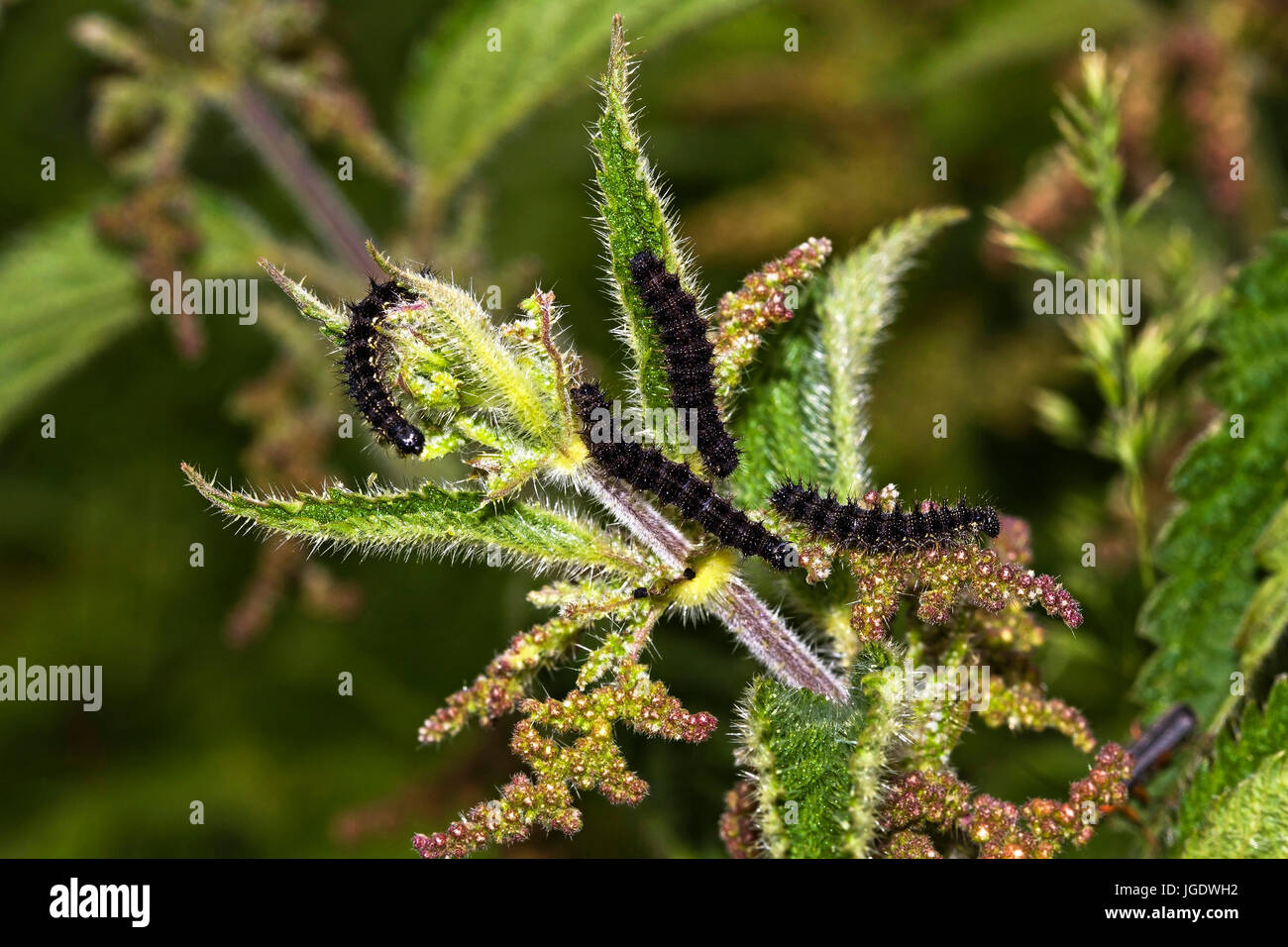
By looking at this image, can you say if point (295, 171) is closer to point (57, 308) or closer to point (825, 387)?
point (57, 308)

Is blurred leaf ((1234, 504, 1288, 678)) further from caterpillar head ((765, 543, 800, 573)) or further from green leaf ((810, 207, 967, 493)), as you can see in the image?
caterpillar head ((765, 543, 800, 573))

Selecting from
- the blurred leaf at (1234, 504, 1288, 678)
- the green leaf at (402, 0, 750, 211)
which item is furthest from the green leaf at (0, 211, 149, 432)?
the blurred leaf at (1234, 504, 1288, 678)

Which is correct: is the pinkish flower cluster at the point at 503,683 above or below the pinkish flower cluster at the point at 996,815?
above

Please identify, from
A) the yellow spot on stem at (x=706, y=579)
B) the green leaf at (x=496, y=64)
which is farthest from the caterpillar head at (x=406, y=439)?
the green leaf at (x=496, y=64)

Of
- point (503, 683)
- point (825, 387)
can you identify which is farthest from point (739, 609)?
point (825, 387)

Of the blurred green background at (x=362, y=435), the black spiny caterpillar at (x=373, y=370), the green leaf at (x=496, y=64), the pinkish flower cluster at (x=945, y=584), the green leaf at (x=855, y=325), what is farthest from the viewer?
the blurred green background at (x=362, y=435)

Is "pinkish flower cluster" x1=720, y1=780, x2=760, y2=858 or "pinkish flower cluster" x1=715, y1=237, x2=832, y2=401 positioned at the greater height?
"pinkish flower cluster" x1=715, y1=237, x2=832, y2=401

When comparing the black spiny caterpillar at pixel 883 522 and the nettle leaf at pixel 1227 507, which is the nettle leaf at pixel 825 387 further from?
the nettle leaf at pixel 1227 507
